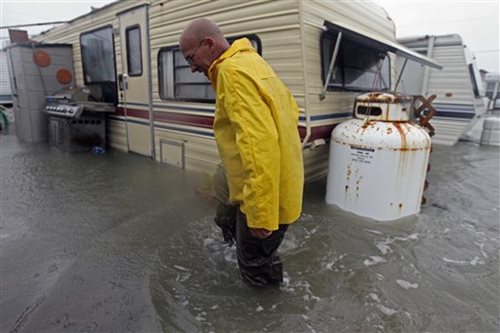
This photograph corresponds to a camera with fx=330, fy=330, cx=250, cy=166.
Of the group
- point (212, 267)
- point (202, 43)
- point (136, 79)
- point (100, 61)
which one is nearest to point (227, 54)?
point (202, 43)

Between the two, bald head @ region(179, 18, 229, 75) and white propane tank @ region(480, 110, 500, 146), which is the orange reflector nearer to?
bald head @ region(179, 18, 229, 75)

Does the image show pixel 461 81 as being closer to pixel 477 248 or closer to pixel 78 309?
pixel 477 248

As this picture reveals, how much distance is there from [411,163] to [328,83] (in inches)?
52.2

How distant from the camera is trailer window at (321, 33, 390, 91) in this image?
13.5ft

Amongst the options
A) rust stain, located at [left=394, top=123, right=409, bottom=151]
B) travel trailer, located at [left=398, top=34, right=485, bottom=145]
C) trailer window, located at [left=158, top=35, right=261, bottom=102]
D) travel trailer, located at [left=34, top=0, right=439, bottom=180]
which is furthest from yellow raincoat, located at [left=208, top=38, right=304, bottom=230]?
travel trailer, located at [left=398, top=34, right=485, bottom=145]

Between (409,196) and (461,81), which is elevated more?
(461,81)

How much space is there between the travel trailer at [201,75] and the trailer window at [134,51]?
2 centimetres

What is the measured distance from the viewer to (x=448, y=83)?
870cm

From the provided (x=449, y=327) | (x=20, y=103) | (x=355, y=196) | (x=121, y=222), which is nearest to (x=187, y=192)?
(x=121, y=222)

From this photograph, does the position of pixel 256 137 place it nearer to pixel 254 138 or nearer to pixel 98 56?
pixel 254 138

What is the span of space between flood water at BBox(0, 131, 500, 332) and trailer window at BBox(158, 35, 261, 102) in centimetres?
139

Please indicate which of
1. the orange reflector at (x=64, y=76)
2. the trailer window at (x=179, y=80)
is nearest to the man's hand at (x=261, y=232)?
the trailer window at (x=179, y=80)

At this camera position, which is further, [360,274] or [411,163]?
[411,163]

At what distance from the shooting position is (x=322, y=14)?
152 inches
